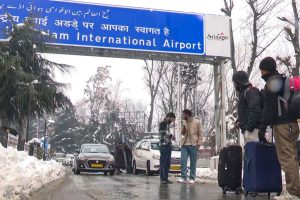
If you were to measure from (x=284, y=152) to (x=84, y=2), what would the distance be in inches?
562

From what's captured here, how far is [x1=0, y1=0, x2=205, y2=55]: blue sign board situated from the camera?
18.0 meters

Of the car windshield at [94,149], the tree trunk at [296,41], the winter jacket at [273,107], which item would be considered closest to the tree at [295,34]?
the tree trunk at [296,41]

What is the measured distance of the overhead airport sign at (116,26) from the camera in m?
18.0

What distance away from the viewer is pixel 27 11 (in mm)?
17922

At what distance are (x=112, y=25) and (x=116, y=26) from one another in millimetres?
166

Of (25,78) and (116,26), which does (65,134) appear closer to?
(116,26)

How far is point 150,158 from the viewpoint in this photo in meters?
17.9

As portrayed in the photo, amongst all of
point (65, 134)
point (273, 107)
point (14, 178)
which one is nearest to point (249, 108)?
point (273, 107)

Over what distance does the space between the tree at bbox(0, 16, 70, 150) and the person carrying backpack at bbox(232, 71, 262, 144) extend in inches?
458

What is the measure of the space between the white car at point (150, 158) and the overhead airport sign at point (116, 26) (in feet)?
13.0

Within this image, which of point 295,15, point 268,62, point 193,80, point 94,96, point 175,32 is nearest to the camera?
point 268,62

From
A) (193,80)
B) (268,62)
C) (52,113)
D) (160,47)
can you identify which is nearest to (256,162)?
(268,62)

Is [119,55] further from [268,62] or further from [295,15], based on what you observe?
[268,62]

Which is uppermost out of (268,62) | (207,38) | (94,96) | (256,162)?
(94,96)
